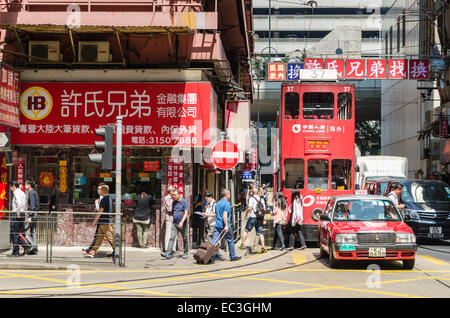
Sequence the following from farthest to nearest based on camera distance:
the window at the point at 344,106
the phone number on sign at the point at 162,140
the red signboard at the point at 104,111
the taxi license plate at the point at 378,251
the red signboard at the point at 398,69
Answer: the red signboard at the point at 398,69 < the window at the point at 344,106 < the red signboard at the point at 104,111 < the phone number on sign at the point at 162,140 < the taxi license plate at the point at 378,251

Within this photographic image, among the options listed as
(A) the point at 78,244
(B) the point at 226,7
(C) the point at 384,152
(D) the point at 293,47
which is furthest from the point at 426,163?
(D) the point at 293,47

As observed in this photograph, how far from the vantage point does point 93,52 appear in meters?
17.0

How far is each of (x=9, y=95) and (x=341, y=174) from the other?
9512 mm

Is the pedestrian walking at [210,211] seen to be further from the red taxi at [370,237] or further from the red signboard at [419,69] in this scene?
the red signboard at [419,69]

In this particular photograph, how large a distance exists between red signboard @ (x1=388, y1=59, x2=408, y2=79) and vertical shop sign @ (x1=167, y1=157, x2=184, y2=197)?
18749mm

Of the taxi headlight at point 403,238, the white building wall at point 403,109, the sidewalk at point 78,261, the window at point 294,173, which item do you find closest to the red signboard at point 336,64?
the white building wall at point 403,109

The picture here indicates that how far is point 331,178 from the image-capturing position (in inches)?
722

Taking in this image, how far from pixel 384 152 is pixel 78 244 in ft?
163

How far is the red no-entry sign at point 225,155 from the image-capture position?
1487 cm

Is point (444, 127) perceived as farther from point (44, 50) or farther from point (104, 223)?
point (104, 223)

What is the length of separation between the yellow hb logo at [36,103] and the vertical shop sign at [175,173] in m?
3.64

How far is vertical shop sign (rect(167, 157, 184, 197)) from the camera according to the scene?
16766 millimetres
